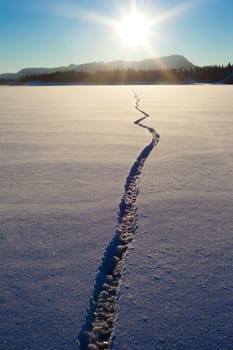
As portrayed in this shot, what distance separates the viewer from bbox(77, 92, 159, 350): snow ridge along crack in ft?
3.22

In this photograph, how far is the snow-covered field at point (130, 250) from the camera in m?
1.01

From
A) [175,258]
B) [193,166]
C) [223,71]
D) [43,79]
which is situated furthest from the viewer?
[43,79]

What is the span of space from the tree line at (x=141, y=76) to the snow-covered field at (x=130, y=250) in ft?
114

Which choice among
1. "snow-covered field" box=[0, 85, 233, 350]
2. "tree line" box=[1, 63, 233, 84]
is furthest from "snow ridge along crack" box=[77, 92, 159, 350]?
"tree line" box=[1, 63, 233, 84]

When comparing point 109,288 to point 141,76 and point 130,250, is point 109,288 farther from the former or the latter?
point 141,76

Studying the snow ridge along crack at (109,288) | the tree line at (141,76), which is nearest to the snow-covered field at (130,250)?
the snow ridge along crack at (109,288)

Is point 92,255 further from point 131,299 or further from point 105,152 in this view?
point 105,152

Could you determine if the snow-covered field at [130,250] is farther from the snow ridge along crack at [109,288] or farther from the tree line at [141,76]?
the tree line at [141,76]

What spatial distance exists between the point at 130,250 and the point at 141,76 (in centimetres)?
3748

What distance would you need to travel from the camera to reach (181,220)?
1.74 metres

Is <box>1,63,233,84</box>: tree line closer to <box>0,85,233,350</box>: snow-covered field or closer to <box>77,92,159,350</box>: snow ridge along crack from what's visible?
<box>0,85,233,350</box>: snow-covered field

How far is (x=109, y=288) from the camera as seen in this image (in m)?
1.20

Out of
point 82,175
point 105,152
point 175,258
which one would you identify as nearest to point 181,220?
point 175,258

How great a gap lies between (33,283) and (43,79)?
133 feet
